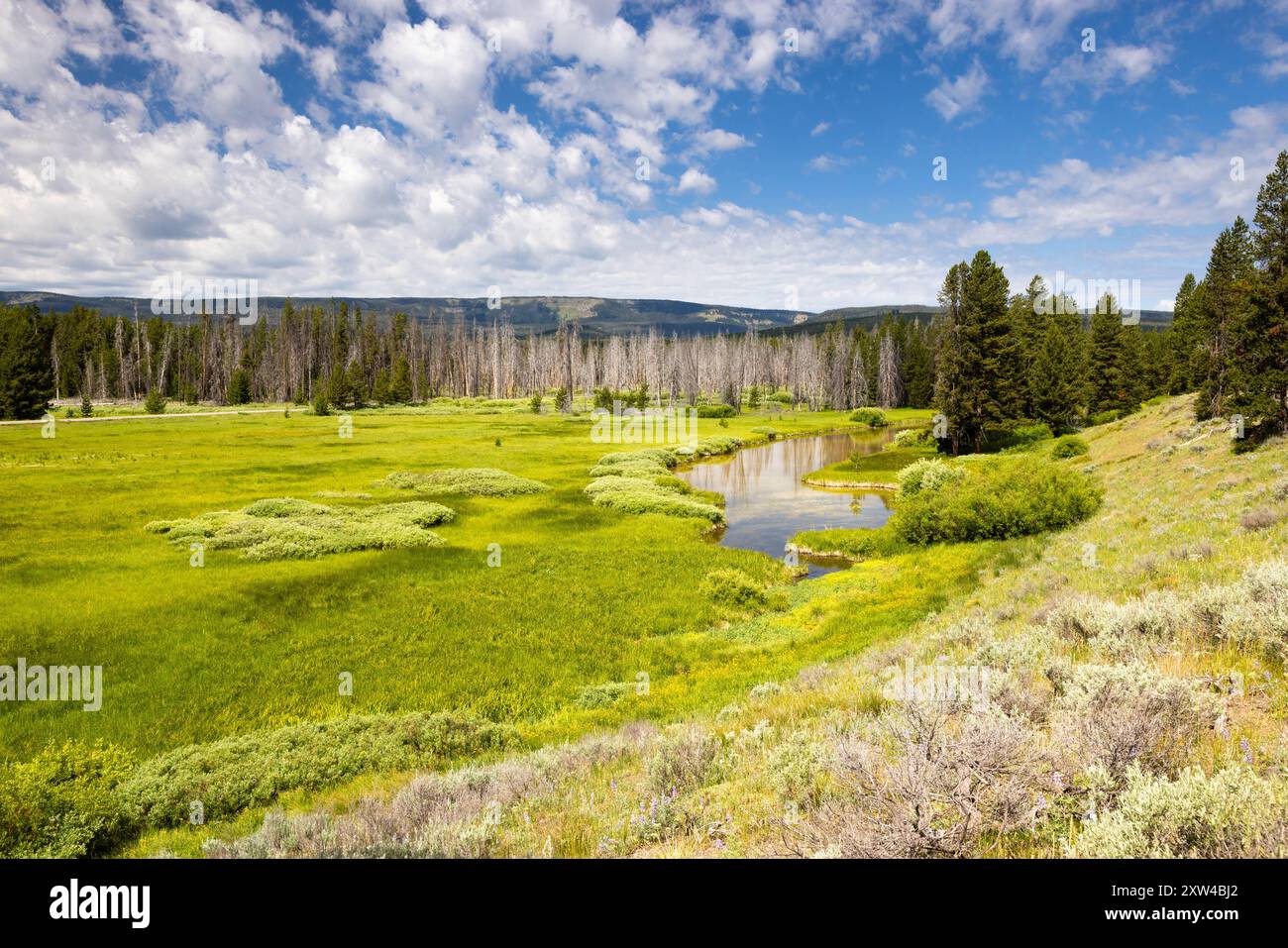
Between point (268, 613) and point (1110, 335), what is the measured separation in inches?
3445

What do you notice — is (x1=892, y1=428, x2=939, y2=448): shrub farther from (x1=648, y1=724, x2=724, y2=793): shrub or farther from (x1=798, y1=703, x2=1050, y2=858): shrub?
(x1=798, y1=703, x2=1050, y2=858): shrub

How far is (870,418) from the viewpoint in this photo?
98062 mm

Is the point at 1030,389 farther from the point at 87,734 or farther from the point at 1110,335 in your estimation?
the point at 87,734

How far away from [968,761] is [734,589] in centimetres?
1759

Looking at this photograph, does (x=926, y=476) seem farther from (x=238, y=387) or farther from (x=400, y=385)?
(x=238, y=387)

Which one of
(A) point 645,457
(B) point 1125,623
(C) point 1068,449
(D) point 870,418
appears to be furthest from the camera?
(D) point 870,418

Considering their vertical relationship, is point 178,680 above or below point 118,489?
below

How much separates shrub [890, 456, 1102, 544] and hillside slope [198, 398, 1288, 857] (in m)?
13.2

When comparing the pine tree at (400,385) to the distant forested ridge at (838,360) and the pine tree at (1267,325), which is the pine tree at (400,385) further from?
the pine tree at (1267,325)

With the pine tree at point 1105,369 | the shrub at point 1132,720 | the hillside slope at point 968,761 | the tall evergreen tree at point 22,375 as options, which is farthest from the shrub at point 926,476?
the tall evergreen tree at point 22,375

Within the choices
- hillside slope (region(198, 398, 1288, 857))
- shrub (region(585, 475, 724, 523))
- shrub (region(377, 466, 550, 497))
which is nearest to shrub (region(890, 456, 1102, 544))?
shrub (region(585, 475, 724, 523))

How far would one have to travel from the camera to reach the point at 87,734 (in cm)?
1195

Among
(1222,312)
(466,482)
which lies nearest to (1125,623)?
(466,482)
